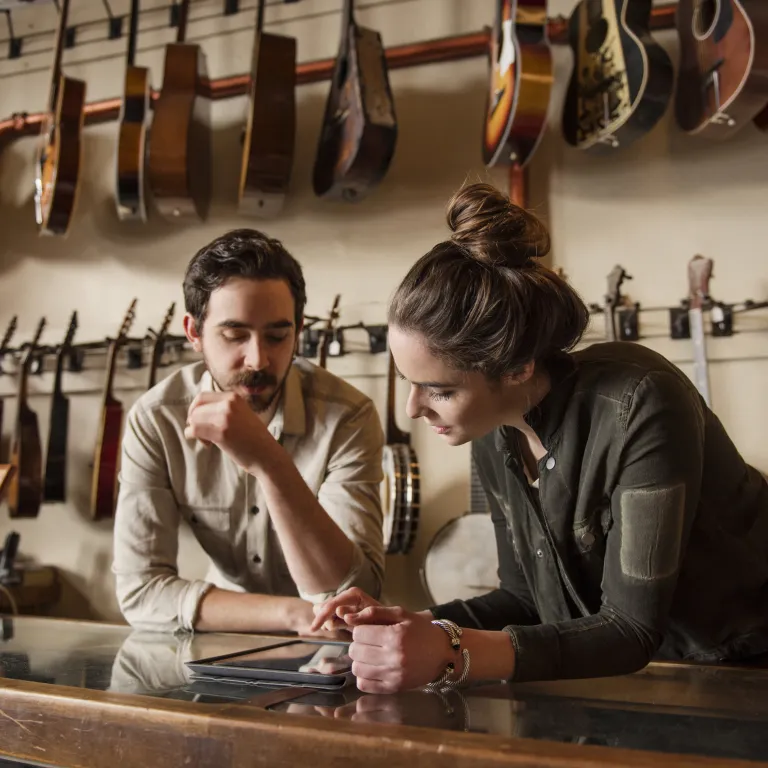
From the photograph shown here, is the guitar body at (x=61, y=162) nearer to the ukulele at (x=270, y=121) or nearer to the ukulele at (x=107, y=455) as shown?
the ukulele at (x=107, y=455)

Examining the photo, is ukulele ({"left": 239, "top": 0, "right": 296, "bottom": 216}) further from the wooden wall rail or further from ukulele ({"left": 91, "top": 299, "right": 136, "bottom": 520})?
ukulele ({"left": 91, "top": 299, "right": 136, "bottom": 520})

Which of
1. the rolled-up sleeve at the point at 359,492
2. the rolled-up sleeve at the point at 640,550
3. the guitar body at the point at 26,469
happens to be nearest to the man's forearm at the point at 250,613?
the rolled-up sleeve at the point at 359,492

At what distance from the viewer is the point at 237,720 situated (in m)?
0.77

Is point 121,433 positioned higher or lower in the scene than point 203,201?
lower

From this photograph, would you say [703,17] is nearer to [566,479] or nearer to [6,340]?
[566,479]

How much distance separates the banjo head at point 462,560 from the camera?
241cm

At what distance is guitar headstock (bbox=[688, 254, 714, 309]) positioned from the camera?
237cm

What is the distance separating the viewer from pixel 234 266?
1.85m

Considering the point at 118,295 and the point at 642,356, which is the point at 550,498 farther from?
the point at 118,295

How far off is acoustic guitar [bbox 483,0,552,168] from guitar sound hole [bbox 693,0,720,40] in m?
0.41

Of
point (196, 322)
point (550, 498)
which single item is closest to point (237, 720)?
point (550, 498)

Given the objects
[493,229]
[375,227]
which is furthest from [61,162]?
[493,229]

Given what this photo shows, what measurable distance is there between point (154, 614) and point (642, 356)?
109cm

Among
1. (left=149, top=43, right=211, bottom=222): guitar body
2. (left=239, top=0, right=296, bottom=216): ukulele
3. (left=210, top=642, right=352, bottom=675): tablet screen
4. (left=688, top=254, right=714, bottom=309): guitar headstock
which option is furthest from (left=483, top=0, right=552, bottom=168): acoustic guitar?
(left=210, top=642, right=352, bottom=675): tablet screen
